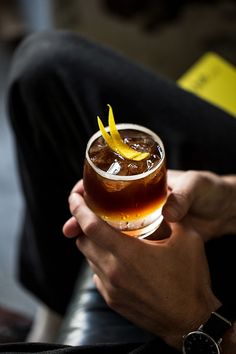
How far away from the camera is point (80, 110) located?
3.25 feet

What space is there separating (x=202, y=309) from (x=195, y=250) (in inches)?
3.3

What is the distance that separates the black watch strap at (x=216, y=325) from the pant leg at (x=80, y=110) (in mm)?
293

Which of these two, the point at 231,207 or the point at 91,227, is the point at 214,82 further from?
the point at 91,227

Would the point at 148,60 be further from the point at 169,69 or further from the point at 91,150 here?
the point at 91,150

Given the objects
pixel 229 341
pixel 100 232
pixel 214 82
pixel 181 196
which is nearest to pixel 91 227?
pixel 100 232

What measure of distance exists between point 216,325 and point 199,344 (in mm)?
37

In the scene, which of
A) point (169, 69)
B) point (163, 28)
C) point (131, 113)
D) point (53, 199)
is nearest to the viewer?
point (131, 113)

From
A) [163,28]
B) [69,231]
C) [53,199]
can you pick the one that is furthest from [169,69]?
[69,231]

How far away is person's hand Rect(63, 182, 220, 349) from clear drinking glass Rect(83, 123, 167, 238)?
0.09ft

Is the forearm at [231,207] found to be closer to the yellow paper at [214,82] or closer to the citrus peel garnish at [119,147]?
the citrus peel garnish at [119,147]

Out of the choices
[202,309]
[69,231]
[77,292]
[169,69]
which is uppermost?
[69,231]

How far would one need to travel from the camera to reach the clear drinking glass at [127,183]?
70 cm

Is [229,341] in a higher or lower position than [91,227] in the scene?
lower

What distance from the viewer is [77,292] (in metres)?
0.99
